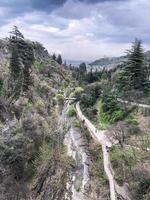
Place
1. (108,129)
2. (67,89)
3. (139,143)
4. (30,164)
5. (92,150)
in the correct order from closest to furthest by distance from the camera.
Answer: (30,164) < (139,143) < (92,150) < (108,129) < (67,89)

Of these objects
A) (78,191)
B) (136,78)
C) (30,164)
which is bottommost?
(78,191)

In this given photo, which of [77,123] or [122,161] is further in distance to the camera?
[77,123]

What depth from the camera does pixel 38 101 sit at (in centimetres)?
6194

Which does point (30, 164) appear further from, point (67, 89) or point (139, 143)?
point (67, 89)

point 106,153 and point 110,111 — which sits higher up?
point 110,111

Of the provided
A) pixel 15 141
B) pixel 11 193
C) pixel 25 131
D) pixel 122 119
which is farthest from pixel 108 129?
pixel 11 193

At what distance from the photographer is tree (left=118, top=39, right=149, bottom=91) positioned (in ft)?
220

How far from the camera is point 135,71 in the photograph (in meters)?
67.9

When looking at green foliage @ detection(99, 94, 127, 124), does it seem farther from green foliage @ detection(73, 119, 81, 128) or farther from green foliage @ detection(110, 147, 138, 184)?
green foliage @ detection(110, 147, 138, 184)

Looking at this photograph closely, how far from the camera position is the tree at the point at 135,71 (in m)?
67.0

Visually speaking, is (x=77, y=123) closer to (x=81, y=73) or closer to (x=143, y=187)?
(x=143, y=187)

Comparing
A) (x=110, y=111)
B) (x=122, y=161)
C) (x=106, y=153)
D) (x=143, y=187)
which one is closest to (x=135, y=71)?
(x=110, y=111)

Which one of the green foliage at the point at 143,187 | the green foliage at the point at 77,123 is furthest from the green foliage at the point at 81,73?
the green foliage at the point at 143,187

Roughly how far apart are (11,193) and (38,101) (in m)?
29.5
